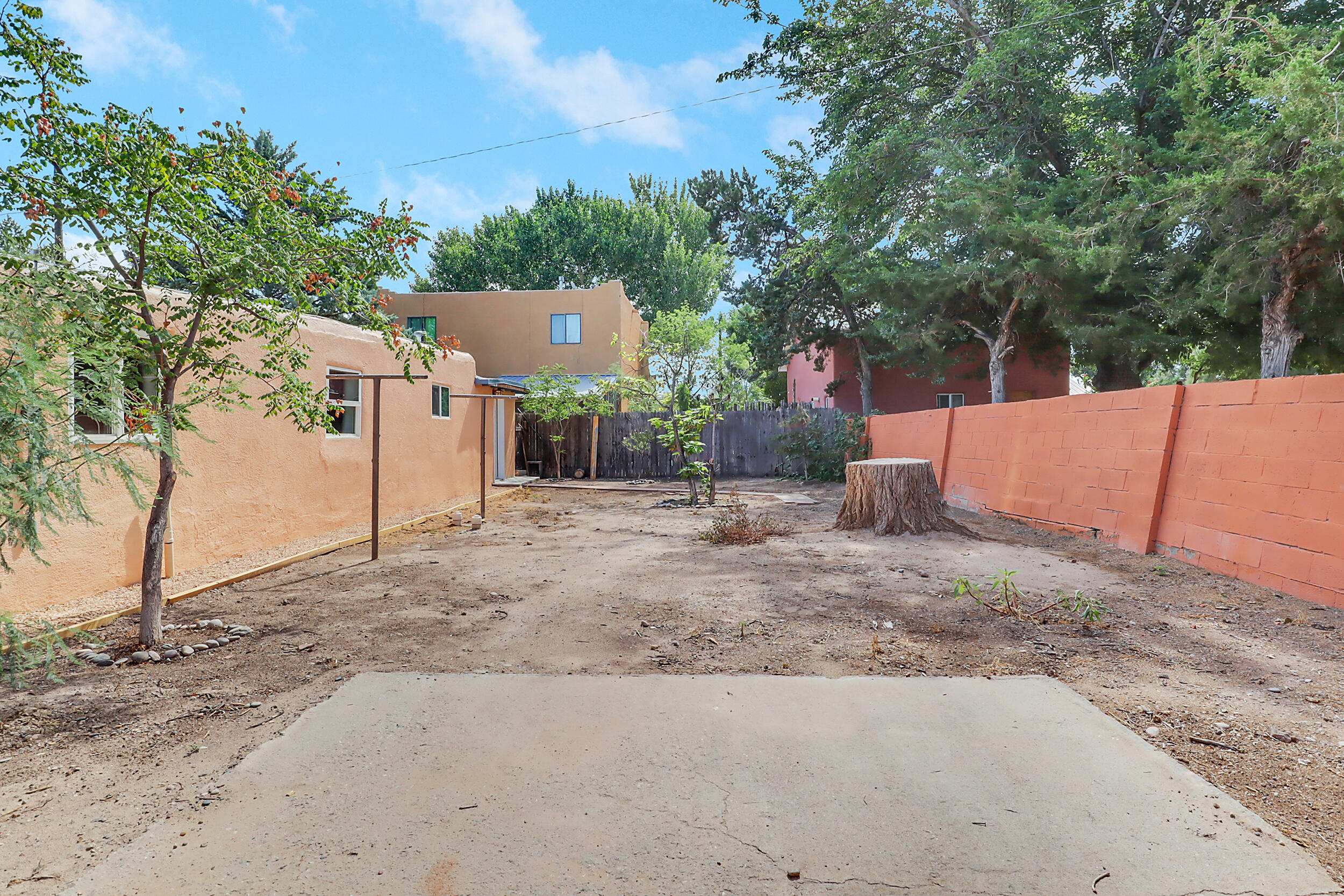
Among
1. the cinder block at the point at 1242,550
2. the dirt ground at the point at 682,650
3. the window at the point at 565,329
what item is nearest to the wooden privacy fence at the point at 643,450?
the window at the point at 565,329

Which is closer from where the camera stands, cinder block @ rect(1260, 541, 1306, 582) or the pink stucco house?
cinder block @ rect(1260, 541, 1306, 582)

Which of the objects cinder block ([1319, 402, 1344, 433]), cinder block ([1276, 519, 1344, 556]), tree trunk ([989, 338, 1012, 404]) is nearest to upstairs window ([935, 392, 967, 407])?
tree trunk ([989, 338, 1012, 404])

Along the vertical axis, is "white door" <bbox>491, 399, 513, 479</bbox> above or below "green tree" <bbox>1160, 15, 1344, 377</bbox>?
below

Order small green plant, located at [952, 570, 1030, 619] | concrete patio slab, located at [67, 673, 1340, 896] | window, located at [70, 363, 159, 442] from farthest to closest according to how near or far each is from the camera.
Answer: small green plant, located at [952, 570, 1030, 619], window, located at [70, 363, 159, 442], concrete patio slab, located at [67, 673, 1340, 896]

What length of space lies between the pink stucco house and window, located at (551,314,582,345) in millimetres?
8106

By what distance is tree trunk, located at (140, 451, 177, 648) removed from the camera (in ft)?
12.7

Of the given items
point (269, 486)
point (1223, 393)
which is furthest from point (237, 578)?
point (1223, 393)

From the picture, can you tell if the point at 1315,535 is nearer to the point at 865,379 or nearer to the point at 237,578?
the point at 237,578

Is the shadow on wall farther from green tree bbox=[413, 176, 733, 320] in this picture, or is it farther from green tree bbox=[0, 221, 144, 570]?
green tree bbox=[413, 176, 733, 320]

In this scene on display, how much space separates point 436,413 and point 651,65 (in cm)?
828

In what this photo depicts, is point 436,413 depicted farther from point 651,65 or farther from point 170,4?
point 651,65

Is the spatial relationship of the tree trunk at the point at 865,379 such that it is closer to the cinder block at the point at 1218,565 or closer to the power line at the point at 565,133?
the power line at the point at 565,133

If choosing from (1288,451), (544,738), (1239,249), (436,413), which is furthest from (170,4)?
(1239,249)

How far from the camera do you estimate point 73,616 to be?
4445mm
